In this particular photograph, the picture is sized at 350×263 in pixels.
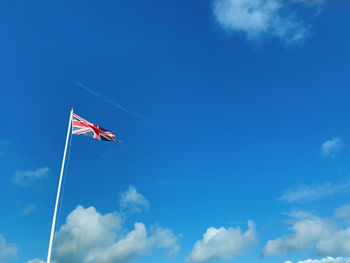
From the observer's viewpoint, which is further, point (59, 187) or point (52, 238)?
point (59, 187)

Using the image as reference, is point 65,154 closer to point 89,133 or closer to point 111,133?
point 89,133

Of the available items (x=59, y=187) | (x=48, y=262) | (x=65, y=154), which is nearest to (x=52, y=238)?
(x=48, y=262)

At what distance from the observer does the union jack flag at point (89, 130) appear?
169 feet

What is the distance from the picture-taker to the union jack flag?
2025 inches

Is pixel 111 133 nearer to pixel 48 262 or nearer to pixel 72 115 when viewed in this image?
pixel 72 115

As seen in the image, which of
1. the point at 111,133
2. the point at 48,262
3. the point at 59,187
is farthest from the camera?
the point at 111,133

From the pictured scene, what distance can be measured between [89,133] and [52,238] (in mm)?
16631

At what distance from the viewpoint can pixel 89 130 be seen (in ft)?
173

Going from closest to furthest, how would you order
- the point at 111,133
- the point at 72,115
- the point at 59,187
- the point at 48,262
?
1. the point at 48,262
2. the point at 59,187
3. the point at 72,115
4. the point at 111,133

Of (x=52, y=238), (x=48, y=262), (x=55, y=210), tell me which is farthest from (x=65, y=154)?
(x=48, y=262)

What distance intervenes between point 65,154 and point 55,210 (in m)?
8.60

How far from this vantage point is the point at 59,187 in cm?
4694

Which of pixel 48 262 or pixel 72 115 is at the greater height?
pixel 72 115

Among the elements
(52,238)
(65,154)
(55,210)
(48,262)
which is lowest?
(48,262)
